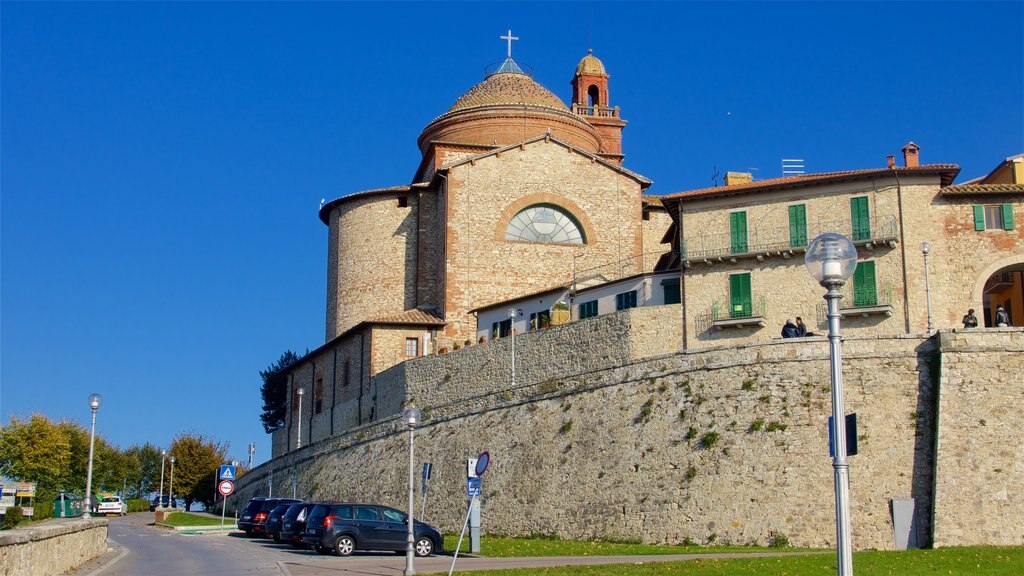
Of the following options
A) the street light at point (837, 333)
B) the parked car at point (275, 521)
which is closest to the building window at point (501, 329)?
the parked car at point (275, 521)

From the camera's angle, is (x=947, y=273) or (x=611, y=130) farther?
(x=611, y=130)

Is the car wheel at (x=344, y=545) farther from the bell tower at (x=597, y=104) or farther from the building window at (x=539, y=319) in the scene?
the bell tower at (x=597, y=104)

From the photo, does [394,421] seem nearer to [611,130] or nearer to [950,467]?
[950,467]

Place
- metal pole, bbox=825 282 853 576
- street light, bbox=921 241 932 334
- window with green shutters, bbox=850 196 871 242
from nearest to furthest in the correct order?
metal pole, bbox=825 282 853 576 < street light, bbox=921 241 932 334 < window with green shutters, bbox=850 196 871 242

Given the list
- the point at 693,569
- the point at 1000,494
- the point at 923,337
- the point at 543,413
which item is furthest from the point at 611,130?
the point at 693,569

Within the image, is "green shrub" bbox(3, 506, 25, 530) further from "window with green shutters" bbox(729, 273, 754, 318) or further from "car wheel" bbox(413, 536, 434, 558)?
"window with green shutters" bbox(729, 273, 754, 318)

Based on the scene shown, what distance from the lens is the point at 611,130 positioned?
6788 centimetres

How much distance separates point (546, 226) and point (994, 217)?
21.2m

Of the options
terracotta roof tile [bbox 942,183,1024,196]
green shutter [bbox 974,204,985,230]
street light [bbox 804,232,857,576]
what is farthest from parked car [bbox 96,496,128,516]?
street light [bbox 804,232,857,576]

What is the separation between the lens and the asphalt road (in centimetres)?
2384

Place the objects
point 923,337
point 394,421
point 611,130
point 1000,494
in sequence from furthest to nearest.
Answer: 1. point 611,130
2. point 394,421
3. point 923,337
4. point 1000,494

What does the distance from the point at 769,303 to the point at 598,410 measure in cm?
743

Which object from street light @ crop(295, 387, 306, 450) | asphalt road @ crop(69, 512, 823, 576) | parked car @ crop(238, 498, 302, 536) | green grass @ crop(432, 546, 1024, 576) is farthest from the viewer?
street light @ crop(295, 387, 306, 450)

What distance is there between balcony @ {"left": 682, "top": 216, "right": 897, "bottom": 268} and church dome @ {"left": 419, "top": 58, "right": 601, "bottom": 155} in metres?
19.6
